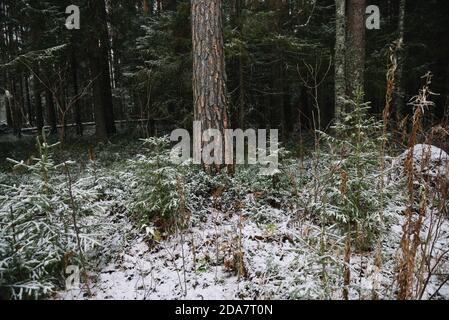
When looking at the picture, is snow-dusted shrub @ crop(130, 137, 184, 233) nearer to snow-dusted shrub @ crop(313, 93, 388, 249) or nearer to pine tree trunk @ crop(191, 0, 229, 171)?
pine tree trunk @ crop(191, 0, 229, 171)

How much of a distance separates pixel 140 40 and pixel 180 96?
83.2 inches

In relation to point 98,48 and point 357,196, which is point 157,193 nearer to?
point 357,196

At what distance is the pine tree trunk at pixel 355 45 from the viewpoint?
25.5 feet

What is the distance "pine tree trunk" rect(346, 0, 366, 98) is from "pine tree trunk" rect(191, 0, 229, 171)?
13.3 feet

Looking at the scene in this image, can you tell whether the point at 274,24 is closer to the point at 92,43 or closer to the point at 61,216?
the point at 92,43

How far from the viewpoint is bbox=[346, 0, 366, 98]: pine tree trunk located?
306 inches

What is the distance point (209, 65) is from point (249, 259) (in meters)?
3.39

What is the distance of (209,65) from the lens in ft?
17.7

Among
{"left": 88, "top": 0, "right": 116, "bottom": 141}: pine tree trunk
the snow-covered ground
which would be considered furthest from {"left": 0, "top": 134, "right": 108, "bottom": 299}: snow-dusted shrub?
{"left": 88, "top": 0, "right": 116, "bottom": 141}: pine tree trunk

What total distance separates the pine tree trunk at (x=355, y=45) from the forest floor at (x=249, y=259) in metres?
4.33

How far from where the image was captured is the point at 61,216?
142 inches

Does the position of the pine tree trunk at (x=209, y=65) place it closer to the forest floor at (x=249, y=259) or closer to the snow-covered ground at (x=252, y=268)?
the forest floor at (x=249, y=259)
